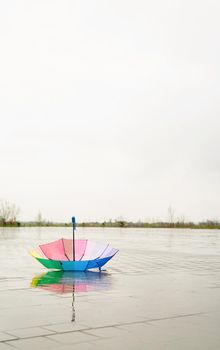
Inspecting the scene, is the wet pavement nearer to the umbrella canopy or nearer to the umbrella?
the umbrella canopy

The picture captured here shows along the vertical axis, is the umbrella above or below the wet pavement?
above

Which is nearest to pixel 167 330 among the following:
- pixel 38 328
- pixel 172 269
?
pixel 38 328

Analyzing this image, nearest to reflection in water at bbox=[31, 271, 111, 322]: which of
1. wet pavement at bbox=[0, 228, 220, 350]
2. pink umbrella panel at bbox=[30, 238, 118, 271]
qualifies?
wet pavement at bbox=[0, 228, 220, 350]

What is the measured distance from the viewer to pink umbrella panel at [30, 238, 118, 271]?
13.6m

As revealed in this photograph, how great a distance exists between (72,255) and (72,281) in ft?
7.79

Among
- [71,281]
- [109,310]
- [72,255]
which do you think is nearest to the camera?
[109,310]

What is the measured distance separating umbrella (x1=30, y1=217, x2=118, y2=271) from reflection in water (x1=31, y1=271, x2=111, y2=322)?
0.21 meters

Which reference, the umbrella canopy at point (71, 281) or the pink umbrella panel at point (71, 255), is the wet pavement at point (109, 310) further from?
the pink umbrella panel at point (71, 255)

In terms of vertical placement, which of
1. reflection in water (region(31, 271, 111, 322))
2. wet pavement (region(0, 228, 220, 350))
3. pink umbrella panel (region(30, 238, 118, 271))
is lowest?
wet pavement (region(0, 228, 220, 350))

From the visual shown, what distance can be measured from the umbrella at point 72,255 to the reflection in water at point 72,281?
0.70 ft

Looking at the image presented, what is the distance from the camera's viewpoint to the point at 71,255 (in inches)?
547

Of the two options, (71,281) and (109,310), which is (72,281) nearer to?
(71,281)

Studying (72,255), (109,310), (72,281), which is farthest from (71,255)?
(109,310)

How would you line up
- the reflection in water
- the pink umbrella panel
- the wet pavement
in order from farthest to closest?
1. the pink umbrella panel
2. the reflection in water
3. the wet pavement
